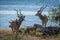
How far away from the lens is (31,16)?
7969 mm

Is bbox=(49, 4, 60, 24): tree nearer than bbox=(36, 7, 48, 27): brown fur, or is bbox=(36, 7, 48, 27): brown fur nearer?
bbox=(49, 4, 60, 24): tree

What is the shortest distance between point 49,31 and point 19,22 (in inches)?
25.9

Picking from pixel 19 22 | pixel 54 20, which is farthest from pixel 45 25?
pixel 19 22

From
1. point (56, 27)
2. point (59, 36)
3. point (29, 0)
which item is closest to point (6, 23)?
point (56, 27)

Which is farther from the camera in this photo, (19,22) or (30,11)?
(30,11)

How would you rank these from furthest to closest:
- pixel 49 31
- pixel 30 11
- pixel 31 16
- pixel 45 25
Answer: pixel 30 11
pixel 31 16
pixel 45 25
pixel 49 31

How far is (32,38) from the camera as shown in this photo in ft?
19.2

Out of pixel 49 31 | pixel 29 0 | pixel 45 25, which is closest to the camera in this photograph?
pixel 49 31

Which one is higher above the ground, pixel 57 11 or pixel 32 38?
pixel 57 11

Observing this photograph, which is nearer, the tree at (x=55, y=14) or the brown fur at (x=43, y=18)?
the tree at (x=55, y=14)

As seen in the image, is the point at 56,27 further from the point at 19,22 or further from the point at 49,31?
the point at 19,22

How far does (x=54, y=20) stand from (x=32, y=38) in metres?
1.07

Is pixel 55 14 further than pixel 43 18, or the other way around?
pixel 43 18

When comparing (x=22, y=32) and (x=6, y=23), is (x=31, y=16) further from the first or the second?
(x=22, y=32)
